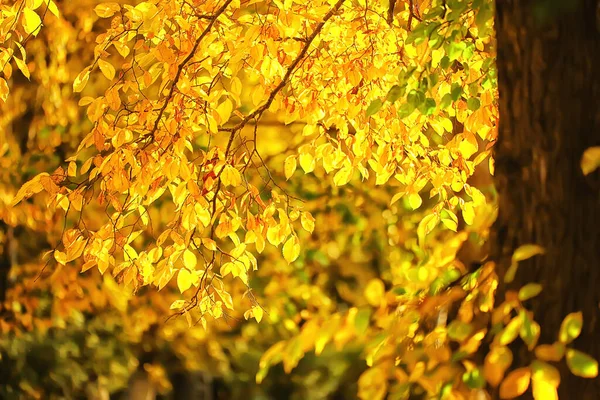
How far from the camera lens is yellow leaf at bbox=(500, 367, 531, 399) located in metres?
2.99

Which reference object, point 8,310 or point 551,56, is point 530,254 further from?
point 8,310

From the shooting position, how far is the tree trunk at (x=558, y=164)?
3178mm

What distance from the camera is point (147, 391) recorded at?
11250mm

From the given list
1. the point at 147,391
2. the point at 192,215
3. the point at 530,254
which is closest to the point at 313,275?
the point at 147,391

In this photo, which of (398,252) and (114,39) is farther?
(398,252)

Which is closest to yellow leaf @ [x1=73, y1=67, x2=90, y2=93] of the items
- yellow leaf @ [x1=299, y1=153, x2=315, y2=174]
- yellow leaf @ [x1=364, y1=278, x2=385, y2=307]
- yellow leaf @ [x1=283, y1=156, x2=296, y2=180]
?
yellow leaf @ [x1=283, y1=156, x2=296, y2=180]

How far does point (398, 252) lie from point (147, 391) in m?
3.51

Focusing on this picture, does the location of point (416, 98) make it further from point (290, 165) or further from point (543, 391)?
point (290, 165)

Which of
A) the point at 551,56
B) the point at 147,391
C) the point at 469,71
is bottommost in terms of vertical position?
the point at 147,391

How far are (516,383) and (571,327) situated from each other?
25cm

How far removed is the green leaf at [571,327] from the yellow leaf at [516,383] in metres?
0.18

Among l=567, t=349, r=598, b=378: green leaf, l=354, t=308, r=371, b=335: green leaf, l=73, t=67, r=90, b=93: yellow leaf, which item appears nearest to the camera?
l=567, t=349, r=598, b=378: green leaf

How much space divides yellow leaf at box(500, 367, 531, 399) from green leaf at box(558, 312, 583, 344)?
7.1 inches

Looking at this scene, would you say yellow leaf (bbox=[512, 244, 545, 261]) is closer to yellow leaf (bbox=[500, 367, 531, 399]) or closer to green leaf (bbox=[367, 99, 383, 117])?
yellow leaf (bbox=[500, 367, 531, 399])
